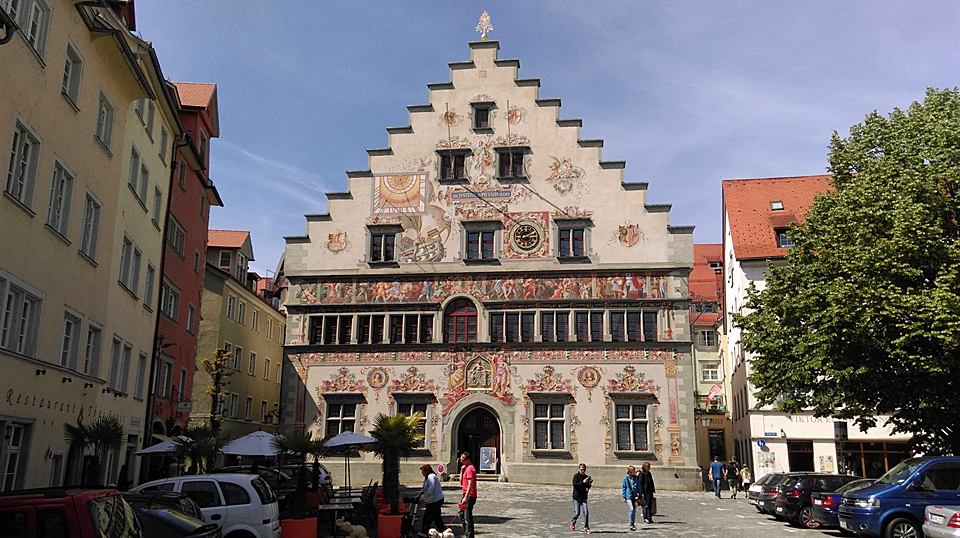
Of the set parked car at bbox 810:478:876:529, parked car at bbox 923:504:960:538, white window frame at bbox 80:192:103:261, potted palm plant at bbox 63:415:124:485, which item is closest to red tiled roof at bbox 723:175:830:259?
parked car at bbox 810:478:876:529

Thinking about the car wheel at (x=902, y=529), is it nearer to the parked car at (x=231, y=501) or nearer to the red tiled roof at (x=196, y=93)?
the parked car at (x=231, y=501)

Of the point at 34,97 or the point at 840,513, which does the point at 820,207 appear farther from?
the point at 34,97

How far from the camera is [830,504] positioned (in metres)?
19.4

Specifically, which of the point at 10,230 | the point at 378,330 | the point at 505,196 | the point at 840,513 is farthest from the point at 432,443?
the point at 10,230

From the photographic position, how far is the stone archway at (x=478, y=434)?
36.4 metres

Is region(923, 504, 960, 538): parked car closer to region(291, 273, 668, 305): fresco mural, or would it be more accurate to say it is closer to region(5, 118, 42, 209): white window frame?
region(5, 118, 42, 209): white window frame

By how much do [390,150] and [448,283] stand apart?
749 cm

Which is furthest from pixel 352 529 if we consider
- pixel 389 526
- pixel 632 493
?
pixel 632 493

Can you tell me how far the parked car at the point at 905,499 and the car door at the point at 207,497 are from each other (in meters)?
13.1

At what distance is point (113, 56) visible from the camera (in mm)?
18969

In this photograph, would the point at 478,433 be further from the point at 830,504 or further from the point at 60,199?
the point at 60,199

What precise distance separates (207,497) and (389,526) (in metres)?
4.03

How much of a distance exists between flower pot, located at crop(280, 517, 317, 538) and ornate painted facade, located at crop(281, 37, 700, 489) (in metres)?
21.6

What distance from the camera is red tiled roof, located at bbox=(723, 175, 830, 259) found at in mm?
39438
